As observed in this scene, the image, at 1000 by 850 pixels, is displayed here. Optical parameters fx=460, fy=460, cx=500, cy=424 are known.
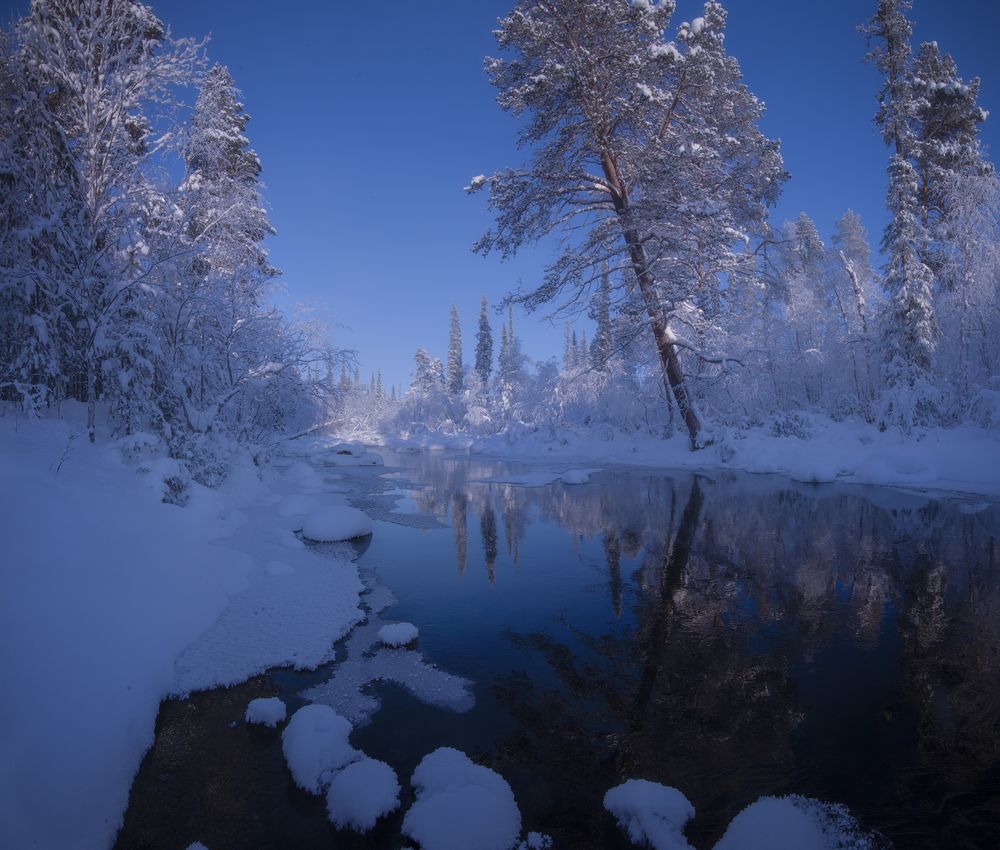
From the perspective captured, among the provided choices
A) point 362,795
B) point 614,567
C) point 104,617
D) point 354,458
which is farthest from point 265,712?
point 354,458

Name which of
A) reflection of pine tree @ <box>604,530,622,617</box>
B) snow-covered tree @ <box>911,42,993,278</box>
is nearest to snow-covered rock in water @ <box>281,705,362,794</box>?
reflection of pine tree @ <box>604,530,622,617</box>

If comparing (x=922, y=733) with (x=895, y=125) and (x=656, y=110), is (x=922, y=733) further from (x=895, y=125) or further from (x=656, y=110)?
(x=895, y=125)

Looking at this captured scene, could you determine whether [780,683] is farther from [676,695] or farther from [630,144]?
[630,144]

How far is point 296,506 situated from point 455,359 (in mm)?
49777

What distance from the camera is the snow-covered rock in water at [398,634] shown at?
14.2 feet

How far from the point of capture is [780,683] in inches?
139

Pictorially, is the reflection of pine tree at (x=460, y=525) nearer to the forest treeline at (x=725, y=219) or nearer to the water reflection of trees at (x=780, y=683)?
the water reflection of trees at (x=780, y=683)

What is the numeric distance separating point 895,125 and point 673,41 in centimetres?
1262

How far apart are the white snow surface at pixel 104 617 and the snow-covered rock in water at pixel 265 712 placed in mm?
592

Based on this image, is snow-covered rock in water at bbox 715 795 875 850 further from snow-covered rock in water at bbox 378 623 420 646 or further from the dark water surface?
snow-covered rock in water at bbox 378 623 420 646

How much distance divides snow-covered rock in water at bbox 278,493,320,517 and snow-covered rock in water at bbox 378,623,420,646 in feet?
19.1

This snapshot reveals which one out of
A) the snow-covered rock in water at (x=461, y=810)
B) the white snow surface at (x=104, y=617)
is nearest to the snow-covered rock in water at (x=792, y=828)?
the snow-covered rock in water at (x=461, y=810)

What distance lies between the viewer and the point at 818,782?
254cm

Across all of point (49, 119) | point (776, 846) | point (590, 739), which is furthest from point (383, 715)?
point (49, 119)
